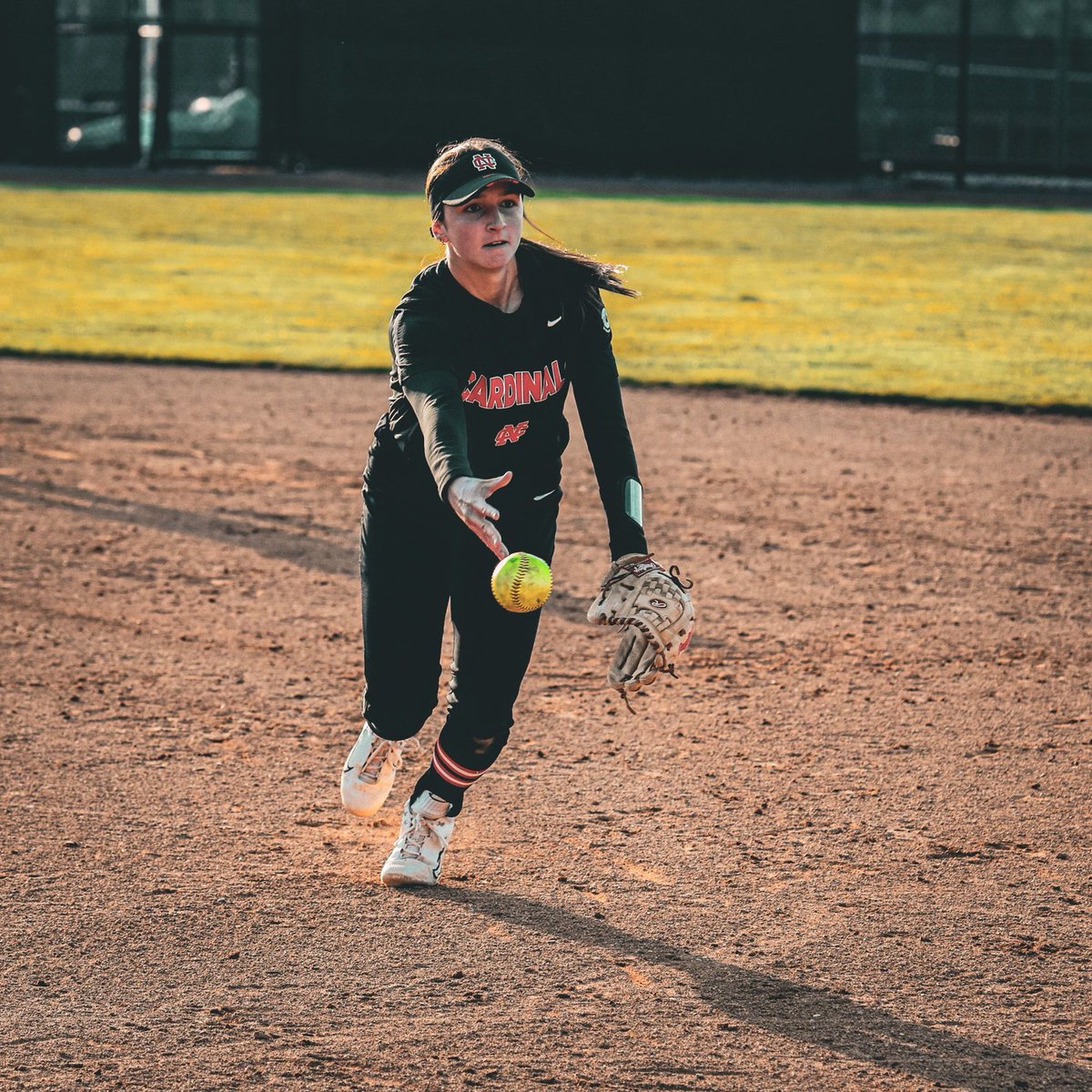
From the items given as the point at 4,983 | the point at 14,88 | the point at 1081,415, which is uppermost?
the point at 14,88

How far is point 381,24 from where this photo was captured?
26797mm

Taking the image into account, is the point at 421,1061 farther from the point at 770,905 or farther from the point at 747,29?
the point at 747,29

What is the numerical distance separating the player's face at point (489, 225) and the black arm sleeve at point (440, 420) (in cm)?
32

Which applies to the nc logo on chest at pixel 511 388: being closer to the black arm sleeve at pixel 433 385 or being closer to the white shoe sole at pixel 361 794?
the black arm sleeve at pixel 433 385

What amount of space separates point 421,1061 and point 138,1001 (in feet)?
2.42

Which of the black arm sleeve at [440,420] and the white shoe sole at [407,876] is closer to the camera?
the black arm sleeve at [440,420]

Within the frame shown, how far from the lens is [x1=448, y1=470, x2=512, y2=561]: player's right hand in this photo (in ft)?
12.0

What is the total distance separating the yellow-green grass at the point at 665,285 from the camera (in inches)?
516

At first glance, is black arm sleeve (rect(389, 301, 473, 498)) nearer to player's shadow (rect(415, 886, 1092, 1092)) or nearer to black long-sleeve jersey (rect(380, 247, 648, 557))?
black long-sleeve jersey (rect(380, 247, 648, 557))

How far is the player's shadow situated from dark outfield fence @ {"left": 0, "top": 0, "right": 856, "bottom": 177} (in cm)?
2421

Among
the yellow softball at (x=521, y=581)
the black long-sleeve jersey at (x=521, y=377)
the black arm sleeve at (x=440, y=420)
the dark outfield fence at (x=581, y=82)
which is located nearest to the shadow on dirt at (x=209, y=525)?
the black long-sleeve jersey at (x=521, y=377)

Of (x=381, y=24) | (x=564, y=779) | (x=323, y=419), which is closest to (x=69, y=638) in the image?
(x=564, y=779)

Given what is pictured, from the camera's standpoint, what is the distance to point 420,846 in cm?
445

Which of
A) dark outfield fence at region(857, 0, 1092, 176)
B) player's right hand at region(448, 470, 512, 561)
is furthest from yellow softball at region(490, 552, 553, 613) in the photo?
dark outfield fence at region(857, 0, 1092, 176)
